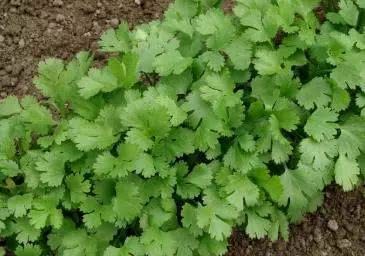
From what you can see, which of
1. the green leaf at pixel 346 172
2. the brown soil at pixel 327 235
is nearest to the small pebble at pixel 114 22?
the brown soil at pixel 327 235

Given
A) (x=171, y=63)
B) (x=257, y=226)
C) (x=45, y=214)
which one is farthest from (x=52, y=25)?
(x=257, y=226)

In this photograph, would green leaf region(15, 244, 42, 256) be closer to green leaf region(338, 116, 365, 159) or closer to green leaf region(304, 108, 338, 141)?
green leaf region(304, 108, 338, 141)

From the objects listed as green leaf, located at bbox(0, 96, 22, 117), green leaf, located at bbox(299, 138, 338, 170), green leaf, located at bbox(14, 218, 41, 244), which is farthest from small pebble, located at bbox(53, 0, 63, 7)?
green leaf, located at bbox(299, 138, 338, 170)

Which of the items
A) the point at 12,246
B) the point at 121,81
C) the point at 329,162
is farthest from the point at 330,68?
the point at 12,246

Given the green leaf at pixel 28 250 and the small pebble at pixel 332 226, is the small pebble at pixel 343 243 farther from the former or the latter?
the green leaf at pixel 28 250

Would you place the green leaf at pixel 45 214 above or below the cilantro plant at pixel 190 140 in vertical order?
below

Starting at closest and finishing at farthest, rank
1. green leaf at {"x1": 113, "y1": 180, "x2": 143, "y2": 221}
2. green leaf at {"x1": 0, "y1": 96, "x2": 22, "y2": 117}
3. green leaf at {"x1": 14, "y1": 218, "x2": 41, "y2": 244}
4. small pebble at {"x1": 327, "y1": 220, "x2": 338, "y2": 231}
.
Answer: green leaf at {"x1": 113, "y1": 180, "x2": 143, "y2": 221} < green leaf at {"x1": 14, "y1": 218, "x2": 41, "y2": 244} < green leaf at {"x1": 0, "y1": 96, "x2": 22, "y2": 117} < small pebble at {"x1": 327, "y1": 220, "x2": 338, "y2": 231}

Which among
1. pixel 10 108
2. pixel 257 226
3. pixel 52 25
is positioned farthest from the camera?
pixel 52 25

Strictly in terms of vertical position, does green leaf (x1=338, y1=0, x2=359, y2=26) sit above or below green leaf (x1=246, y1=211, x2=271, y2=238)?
above

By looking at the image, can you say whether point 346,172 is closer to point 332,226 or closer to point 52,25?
point 332,226
